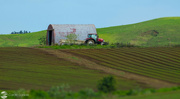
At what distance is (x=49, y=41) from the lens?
151ft

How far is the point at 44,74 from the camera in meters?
20.6

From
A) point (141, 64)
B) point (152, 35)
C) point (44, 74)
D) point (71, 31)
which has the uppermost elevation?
point (71, 31)

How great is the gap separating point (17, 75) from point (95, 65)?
5864 mm

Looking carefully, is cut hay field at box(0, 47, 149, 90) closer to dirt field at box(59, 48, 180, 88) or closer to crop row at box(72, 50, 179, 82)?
dirt field at box(59, 48, 180, 88)

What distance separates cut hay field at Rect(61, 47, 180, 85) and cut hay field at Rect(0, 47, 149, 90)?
2.06 metres

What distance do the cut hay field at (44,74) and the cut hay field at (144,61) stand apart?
2060 millimetres

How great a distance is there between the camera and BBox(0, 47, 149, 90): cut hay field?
17709 mm

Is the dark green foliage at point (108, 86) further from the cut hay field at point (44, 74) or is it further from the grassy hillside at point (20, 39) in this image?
the grassy hillside at point (20, 39)

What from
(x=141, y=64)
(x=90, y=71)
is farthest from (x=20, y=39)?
(x=90, y=71)

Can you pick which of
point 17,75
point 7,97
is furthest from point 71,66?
point 7,97

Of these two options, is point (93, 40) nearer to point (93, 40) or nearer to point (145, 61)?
point (93, 40)

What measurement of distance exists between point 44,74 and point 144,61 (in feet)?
27.2

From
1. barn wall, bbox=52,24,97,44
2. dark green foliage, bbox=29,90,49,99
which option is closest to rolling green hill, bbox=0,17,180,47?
barn wall, bbox=52,24,97,44

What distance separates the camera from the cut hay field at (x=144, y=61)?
20.7 m
